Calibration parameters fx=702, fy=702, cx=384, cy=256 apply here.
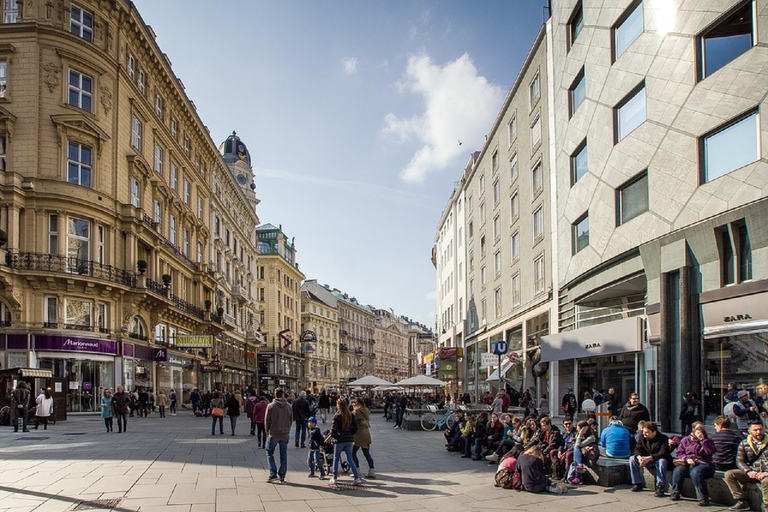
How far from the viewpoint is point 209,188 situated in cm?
5678

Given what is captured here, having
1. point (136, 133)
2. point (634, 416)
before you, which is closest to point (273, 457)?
point (634, 416)

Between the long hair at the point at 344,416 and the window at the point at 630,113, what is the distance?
Answer: 14.2 metres

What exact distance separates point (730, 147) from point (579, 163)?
10.1m

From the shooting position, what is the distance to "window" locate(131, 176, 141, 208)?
38062 mm

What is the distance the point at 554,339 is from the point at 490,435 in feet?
44.6

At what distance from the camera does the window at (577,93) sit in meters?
27.1

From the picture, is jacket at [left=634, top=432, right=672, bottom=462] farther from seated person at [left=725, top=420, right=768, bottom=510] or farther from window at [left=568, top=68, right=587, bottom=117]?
window at [left=568, top=68, right=587, bottom=117]

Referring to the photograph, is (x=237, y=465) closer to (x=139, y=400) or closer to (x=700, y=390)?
(x=700, y=390)

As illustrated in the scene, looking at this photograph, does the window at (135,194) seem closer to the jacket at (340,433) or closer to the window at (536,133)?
the window at (536,133)

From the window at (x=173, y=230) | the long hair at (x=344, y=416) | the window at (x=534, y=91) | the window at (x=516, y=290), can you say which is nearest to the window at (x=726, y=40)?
the long hair at (x=344, y=416)

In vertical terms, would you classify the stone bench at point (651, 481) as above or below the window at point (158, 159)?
below

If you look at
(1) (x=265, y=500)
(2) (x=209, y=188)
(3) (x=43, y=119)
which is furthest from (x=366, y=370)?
(1) (x=265, y=500)

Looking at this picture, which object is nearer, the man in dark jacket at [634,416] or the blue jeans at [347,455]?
the blue jeans at [347,455]

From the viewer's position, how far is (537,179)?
34.8 m
